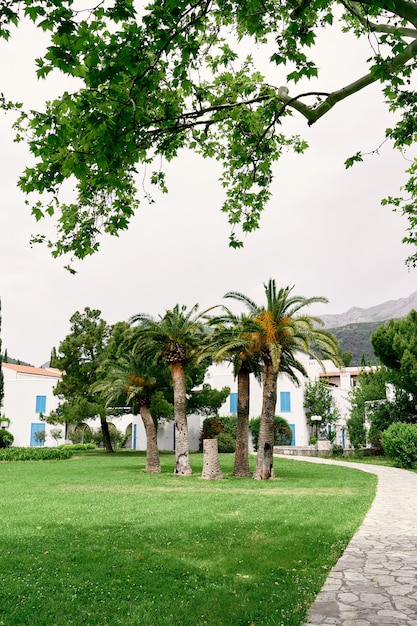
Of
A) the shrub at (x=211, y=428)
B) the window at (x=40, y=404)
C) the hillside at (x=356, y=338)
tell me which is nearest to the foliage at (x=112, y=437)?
the window at (x=40, y=404)

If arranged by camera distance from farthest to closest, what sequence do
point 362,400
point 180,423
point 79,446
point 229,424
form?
point 79,446 < point 229,424 < point 362,400 < point 180,423

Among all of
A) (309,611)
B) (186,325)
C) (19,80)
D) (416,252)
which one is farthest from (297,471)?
(19,80)

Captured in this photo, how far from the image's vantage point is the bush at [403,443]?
1035 inches

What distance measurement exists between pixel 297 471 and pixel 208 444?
528 cm

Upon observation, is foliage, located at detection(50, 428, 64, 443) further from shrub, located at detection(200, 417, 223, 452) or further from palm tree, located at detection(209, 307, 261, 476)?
palm tree, located at detection(209, 307, 261, 476)

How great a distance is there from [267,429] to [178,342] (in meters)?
5.27

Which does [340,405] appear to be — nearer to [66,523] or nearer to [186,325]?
[186,325]

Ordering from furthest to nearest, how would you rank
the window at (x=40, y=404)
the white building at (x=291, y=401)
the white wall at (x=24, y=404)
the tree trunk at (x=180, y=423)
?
the window at (x=40, y=404) → the white wall at (x=24, y=404) → the white building at (x=291, y=401) → the tree trunk at (x=180, y=423)

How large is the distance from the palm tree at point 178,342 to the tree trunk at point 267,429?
3.45 metres

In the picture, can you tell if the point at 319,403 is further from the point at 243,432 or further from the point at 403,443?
the point at 243,432

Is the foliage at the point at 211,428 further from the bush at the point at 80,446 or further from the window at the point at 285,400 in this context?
the bush at the point at 80,446

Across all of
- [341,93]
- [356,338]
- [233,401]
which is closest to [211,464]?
[341,93]

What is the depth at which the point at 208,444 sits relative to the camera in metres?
21.9

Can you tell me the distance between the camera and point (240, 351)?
22.4 meters
